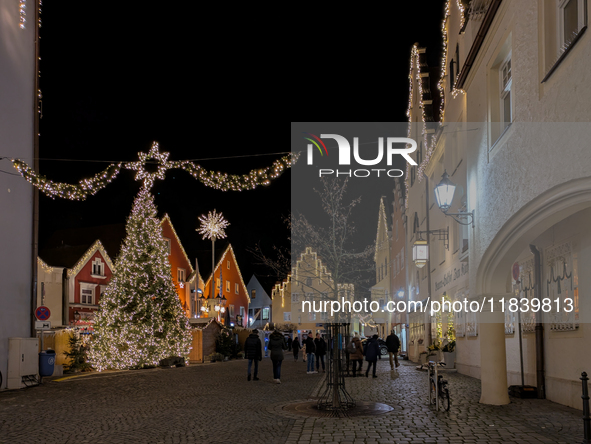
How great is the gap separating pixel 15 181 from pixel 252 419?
484 inches

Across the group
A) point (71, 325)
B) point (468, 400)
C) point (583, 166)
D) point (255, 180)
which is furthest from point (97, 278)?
point (583, 166)

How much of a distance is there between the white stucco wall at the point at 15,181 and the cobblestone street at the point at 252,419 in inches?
105

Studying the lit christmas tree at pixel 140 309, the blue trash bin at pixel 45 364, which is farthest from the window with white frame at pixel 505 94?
the lit christmas tree at pixel 140 309

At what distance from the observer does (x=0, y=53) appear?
1872cm

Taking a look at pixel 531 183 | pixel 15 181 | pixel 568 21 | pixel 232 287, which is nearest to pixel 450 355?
pixel 531 183

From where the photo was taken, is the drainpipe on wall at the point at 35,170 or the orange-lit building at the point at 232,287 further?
the orange-lit building at the point at 232,287

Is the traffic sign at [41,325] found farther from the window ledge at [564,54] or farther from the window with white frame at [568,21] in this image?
the window with white frame at [568,21]

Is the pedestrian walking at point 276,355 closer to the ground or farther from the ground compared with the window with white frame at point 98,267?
closer to the ground

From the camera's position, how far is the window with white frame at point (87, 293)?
40.2m

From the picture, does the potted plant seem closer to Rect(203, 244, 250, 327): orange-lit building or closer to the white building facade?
the white building facade

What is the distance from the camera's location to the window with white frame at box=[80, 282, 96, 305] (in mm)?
40250

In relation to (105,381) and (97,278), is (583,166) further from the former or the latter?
(97,278)

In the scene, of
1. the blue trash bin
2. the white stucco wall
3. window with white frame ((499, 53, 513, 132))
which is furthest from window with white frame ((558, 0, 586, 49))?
the blue trash bin

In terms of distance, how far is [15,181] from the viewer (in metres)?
19.8
